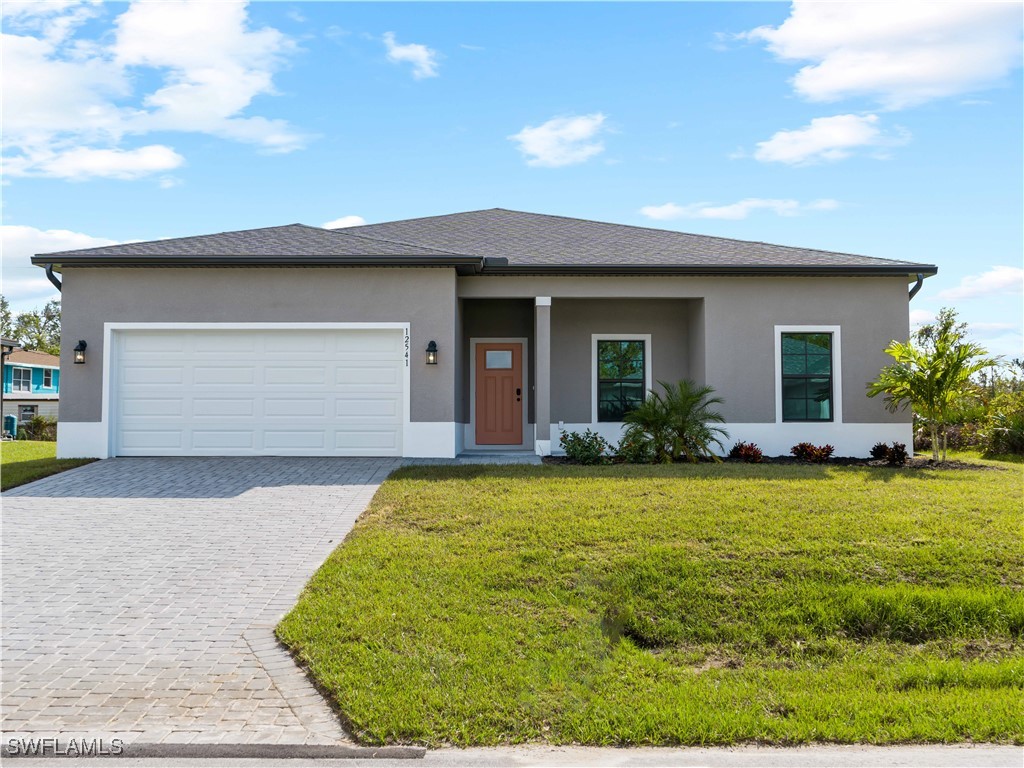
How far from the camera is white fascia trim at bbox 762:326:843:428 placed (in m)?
13.9

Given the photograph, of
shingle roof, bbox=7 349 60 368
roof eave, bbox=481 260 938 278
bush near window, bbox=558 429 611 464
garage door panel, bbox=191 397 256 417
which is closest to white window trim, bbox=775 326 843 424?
roof eave, bbox=481 260 938 278

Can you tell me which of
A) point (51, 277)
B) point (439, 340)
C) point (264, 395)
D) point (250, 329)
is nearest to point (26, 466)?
point (51, 277)

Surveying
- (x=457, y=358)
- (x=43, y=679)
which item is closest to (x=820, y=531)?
(x=43, y=679)

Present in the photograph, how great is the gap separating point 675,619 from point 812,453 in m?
8.43

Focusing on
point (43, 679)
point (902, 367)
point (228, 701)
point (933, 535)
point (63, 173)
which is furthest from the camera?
point (63, 173)

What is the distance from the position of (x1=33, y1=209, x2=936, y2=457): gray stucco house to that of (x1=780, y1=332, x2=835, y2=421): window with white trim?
0.09 feet

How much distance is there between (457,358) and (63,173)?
8.63 meters

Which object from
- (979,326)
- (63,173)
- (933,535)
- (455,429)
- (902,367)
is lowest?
(933,535)

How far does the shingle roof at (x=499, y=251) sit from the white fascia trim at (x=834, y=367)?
3.57 ft

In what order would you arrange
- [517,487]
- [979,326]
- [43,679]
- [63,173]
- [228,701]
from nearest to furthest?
[228,701], [43,679], [517,487], [63,173], [979,326]

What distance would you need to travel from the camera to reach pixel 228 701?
4.43 m

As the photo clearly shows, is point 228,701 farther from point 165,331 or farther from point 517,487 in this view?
point 165,331

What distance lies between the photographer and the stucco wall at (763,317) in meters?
13.9

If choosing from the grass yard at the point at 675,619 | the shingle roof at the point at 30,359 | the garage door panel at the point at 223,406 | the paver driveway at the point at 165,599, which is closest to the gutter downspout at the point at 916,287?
the grass yard at the point at 675,619
